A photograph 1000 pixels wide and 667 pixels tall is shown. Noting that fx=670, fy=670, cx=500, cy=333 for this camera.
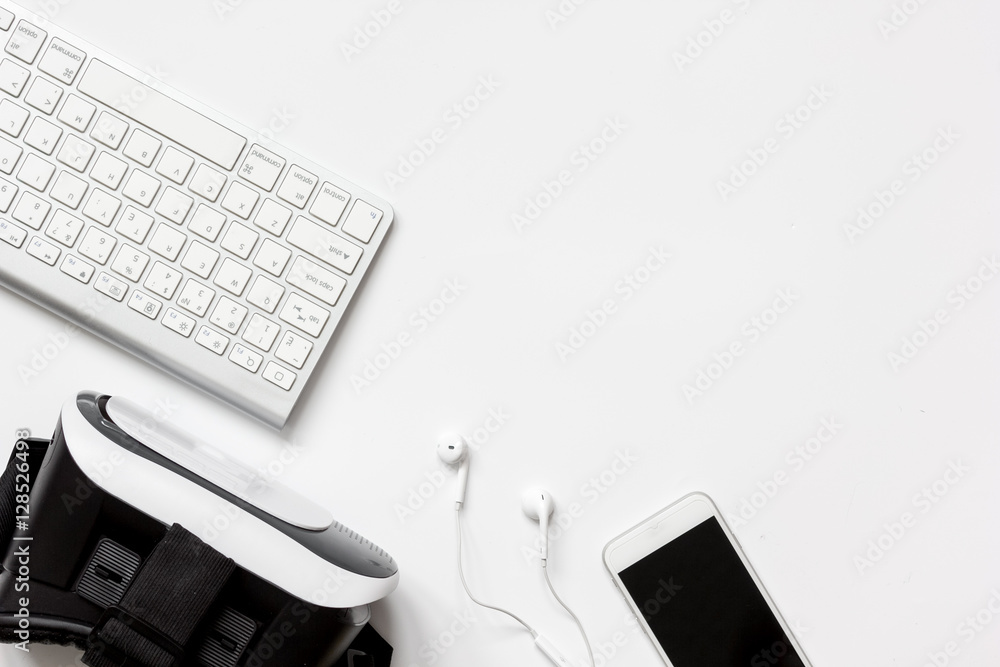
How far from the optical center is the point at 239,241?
24.2 inches

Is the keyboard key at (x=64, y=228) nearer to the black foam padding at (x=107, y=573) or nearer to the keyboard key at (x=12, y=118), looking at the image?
the keyboard key at (x=12, y=118)

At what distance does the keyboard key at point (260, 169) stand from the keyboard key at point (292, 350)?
0.14 m

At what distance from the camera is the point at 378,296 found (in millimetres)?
651

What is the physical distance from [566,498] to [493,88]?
0.41m

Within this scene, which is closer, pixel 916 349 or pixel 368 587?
pixel 368 587

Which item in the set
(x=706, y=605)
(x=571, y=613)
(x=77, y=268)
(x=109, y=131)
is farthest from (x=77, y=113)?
(x=706, y=605)

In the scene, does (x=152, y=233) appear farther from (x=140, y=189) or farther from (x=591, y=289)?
(x=591, y=289)

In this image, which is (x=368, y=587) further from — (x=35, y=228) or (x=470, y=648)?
(x=35, y=228)

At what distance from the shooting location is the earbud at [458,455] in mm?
635

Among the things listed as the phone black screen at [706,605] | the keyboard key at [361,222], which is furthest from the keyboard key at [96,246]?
the phone black screen at [706,605]

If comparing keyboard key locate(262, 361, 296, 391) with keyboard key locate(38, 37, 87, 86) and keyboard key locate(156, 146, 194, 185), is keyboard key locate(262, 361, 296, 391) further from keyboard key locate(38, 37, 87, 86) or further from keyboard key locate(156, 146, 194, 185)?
keyboard key locate(38, 37, 87, 86)

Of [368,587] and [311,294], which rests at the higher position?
[311,294]

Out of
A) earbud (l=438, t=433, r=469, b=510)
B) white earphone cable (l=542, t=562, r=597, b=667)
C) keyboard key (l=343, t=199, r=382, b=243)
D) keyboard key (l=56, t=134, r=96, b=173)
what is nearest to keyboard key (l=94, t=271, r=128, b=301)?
keyboard key (l=56, t=134, r=96, b=173)

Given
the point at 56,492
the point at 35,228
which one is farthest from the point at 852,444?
the point at 35,228
